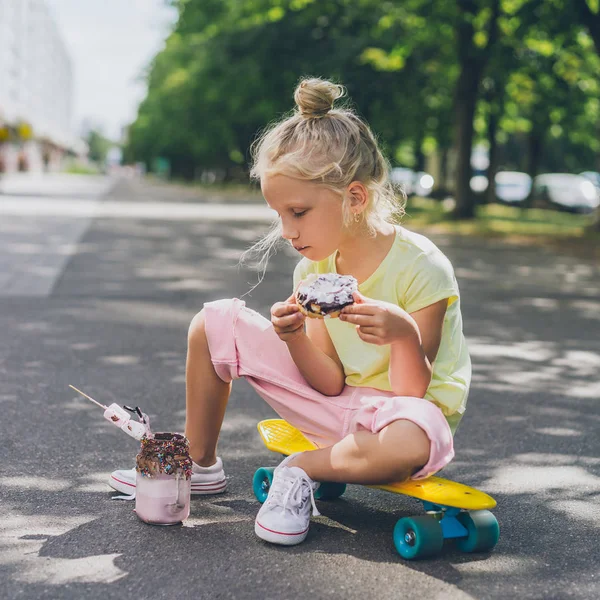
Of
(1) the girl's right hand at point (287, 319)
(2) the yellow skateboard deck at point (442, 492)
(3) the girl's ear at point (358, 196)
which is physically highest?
(3) the girl's ear at point (358, 196)

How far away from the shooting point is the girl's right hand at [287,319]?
2711mm

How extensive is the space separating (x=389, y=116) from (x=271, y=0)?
722 centimetres

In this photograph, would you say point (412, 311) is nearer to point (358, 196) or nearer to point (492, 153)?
point (358, 196)

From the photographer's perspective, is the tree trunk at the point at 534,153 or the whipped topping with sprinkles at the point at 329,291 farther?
the tree trunk at the point at 534,153

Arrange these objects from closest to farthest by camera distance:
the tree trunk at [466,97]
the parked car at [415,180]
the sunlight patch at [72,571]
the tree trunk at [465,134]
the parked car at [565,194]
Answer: the sunlight patch at [72,571] < the tree trunk at [466,97] < the tree trunk at [465,134] < the parked car at [565,194] < the parked car at [415,180]

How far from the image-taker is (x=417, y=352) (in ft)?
8.80

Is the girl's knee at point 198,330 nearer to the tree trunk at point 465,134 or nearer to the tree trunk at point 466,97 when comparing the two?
the tree trunk at point 466,97

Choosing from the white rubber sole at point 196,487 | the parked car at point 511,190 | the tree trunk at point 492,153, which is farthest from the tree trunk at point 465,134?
the white rubber sole at point 196,487

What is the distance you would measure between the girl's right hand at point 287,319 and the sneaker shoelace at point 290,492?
0.42m

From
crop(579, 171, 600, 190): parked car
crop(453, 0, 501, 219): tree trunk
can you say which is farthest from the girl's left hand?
crop(579, 171, 600, 190): parked car

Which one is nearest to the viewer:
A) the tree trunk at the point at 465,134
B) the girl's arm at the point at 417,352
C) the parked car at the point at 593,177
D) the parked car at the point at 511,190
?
the girl's arm at the point at 417,352

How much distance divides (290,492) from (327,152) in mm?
989

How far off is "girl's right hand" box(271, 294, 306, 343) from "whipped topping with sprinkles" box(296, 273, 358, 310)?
1.5 inches

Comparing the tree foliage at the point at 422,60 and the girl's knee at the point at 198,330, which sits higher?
the tree foliage at the point at 422,60
